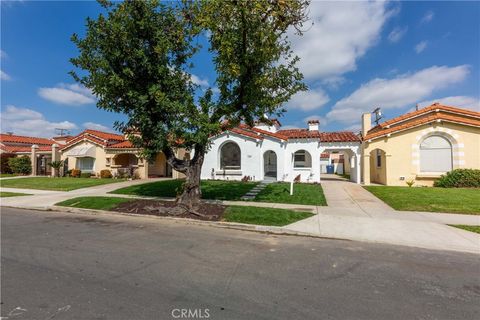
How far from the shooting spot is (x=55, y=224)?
8336 mm

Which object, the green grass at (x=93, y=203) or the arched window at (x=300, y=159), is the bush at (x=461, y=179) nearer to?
the arched window at (x=300, y=159)

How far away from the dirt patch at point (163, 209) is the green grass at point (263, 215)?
18.0 inches

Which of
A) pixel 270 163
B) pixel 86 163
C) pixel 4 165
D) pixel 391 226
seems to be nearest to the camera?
pixel 391 226

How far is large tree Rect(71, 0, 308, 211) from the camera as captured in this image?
8.54 m

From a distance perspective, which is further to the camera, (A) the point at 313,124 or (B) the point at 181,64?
(A) the point at 313,124

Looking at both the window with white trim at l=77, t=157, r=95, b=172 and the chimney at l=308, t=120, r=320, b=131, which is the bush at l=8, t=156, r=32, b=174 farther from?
the chimney at l=308, t=120, r=320, b=131

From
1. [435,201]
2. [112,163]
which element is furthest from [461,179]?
[112,163]

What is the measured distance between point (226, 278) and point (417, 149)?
61.9ft

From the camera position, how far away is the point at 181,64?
397 inches

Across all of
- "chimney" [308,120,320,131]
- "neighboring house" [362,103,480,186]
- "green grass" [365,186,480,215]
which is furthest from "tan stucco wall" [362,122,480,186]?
"chimney" [308,120,320,131]

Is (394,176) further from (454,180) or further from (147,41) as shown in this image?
(147,41)

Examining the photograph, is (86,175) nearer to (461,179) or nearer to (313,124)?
(313,124)

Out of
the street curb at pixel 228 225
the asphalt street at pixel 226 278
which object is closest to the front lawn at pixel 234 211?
the street curb at pixel 228 225

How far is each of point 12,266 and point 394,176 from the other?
20.7m
